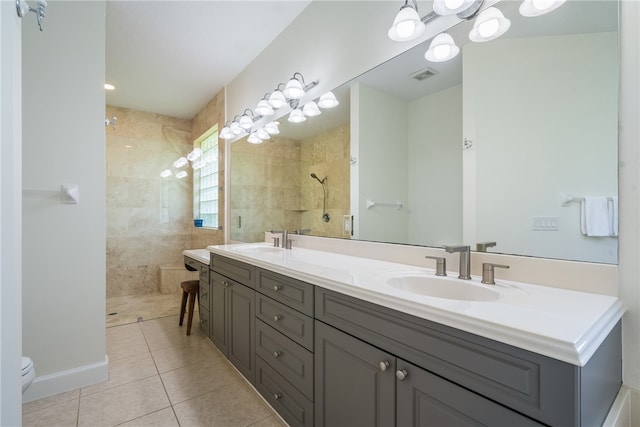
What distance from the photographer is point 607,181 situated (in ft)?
3.01

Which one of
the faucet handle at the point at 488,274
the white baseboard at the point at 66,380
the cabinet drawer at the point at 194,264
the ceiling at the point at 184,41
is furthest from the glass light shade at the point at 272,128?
the white baseboard at the point at 66,380

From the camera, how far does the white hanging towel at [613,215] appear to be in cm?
90

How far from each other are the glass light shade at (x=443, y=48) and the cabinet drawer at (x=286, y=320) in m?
1.33

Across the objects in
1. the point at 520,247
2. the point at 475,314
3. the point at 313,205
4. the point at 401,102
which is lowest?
the point at 475,314

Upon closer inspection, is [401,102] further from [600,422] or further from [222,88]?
[222,88]

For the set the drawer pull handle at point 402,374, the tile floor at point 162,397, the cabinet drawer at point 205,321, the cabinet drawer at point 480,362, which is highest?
the cabinet drawer at point 480,362

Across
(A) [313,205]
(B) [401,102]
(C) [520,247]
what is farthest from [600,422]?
(A) [313,205]

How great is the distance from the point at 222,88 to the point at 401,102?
9.13 ft

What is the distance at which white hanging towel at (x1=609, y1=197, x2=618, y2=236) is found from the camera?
90cm

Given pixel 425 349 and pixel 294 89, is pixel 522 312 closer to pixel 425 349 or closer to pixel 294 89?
pixel 425 349

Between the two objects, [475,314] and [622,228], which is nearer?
[475,314]

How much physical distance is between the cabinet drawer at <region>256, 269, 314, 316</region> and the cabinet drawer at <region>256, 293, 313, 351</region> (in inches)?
1.2

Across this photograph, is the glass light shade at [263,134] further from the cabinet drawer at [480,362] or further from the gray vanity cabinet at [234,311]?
the cabinet drawer at [480,362]

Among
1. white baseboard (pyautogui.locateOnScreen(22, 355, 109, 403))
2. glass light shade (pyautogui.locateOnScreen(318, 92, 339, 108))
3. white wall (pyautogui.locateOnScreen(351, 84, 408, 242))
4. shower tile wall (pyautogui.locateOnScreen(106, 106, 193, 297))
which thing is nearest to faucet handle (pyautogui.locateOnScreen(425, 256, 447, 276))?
white wall (pyautogui.locateOnScreen(351, 84, 408, 242))
